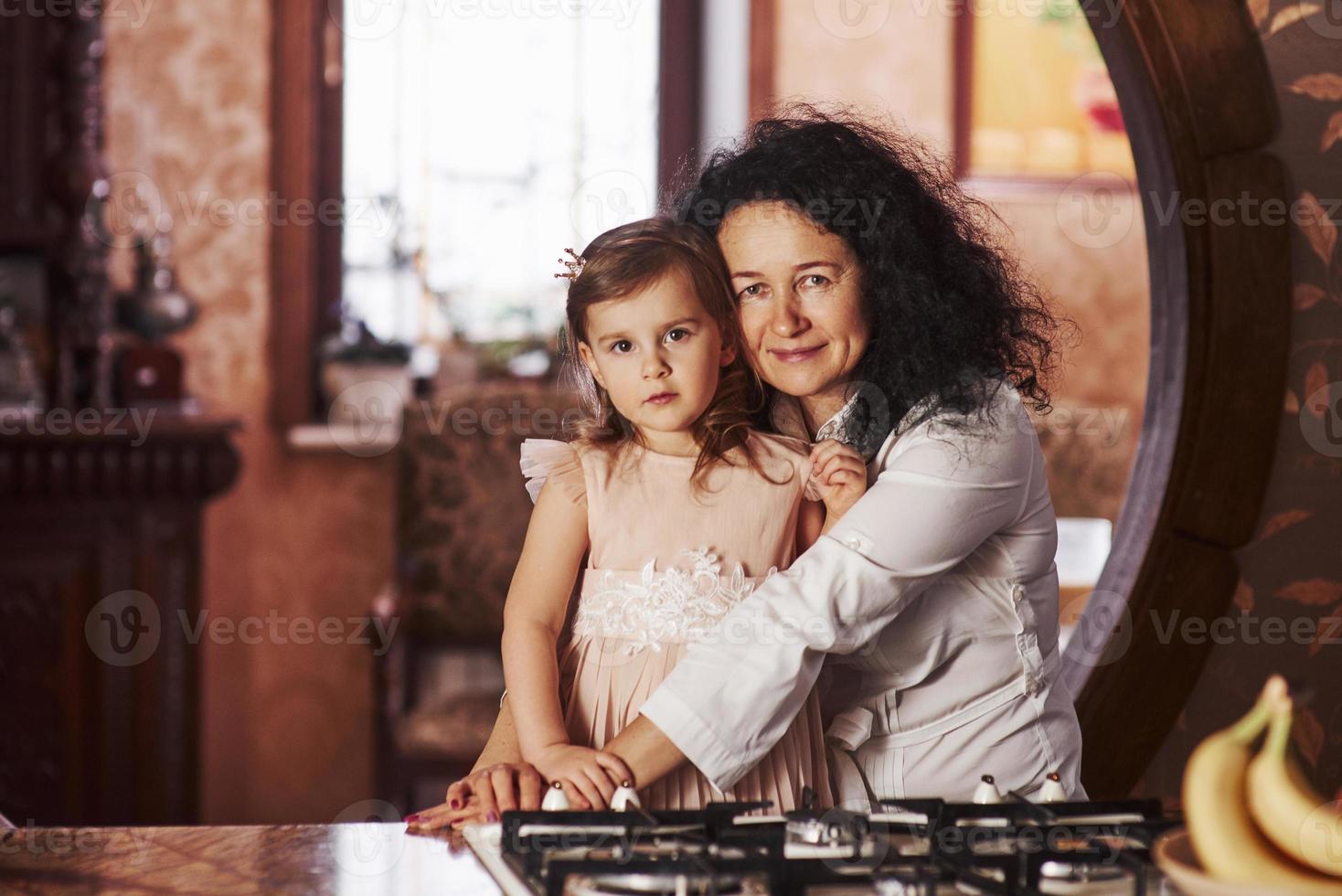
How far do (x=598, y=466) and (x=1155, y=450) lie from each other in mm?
673

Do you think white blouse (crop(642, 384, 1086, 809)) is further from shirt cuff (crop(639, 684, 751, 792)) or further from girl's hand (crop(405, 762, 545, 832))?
girl's hand (crop(405, 762, 545, 832))

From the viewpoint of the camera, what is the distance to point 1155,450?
1600mm

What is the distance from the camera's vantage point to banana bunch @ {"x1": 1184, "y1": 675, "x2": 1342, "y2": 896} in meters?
0.91

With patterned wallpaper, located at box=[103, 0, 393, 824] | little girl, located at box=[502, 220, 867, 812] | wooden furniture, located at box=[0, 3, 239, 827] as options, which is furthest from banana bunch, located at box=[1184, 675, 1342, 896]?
patterned wallpaper, located at box=[103, 0, 393, 824]

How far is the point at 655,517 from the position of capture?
4.53 feet

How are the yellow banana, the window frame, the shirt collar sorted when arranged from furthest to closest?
the window frame
the shirt collar
the yellow banana

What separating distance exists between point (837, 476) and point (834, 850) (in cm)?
41

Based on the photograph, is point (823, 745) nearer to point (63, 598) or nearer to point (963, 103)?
point (63, 598)

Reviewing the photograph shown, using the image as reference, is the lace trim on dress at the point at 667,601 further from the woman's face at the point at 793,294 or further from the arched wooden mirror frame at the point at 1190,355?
the arched wooden mirror frame at the point at 1190,355

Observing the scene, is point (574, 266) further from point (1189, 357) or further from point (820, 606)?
point (1189, 357)

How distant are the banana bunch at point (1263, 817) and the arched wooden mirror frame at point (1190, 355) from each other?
2.02 feet

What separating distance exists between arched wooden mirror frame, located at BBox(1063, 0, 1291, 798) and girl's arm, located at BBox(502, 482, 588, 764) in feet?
2.09

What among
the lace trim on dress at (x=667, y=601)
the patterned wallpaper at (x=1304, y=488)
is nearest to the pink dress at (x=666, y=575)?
the lace trim on dress at (x=667, y=601)

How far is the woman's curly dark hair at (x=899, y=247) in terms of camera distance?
4.69 ft
